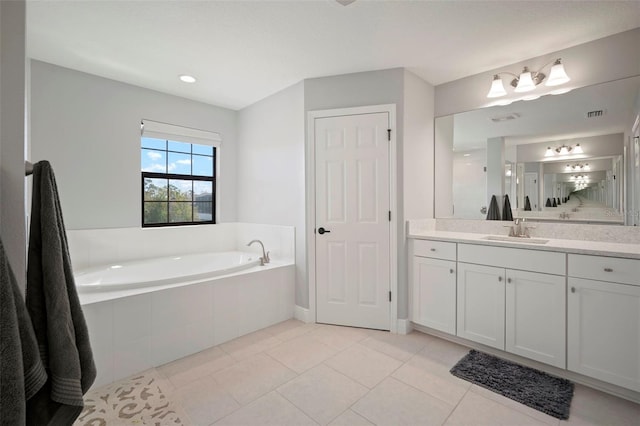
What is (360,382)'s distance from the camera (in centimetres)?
→ 204

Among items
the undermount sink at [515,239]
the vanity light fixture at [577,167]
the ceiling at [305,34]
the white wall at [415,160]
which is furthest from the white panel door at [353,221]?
the vanity light fixture at [577,167]

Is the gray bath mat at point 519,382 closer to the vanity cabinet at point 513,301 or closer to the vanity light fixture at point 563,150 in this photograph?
the vanity cabinet at point 513,301

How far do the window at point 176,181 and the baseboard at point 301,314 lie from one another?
66.8 inches

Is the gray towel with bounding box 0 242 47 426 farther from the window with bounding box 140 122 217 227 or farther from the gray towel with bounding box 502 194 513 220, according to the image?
the gray towel with bounding box 502 194 513 220

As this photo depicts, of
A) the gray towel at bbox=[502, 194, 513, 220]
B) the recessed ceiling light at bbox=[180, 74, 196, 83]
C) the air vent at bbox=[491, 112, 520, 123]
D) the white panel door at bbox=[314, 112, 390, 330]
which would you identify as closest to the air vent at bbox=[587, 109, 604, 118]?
the air vent at bbox=[491, 112, 520, 123]

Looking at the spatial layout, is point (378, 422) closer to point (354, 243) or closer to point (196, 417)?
point (196, 417)

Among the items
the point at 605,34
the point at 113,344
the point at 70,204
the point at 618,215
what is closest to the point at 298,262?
the point at 113,344

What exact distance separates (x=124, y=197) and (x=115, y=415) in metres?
2.16

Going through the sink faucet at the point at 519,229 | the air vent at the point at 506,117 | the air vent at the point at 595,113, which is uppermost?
the air vent at the point at 506,117

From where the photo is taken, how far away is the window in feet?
11.3

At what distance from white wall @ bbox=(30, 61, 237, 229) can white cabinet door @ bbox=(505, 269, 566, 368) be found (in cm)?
358

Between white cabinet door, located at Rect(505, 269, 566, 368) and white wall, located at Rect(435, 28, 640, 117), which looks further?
white wall, located at Rect(435, 28, 640, 117)

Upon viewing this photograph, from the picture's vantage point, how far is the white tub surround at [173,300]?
2068mm

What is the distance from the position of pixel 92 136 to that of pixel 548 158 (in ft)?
13.7
